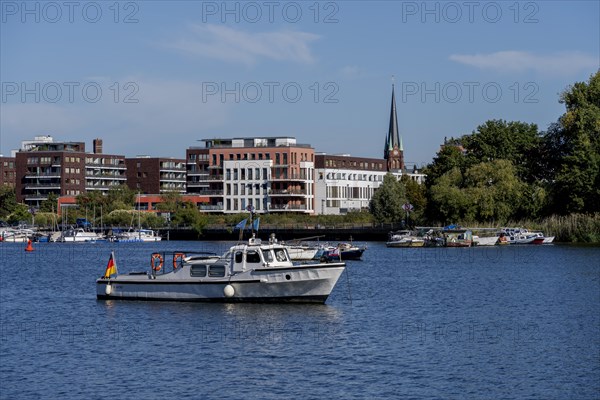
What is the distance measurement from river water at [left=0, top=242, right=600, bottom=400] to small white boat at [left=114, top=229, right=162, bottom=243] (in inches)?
3906

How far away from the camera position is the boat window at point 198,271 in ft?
180

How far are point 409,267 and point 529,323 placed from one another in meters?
43.1

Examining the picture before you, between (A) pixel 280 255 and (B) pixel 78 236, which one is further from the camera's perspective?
(B) pixel 78 236

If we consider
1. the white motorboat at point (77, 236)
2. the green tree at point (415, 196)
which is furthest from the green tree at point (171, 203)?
→ the green tree at point (415, 196)

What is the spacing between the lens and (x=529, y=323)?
5006cm

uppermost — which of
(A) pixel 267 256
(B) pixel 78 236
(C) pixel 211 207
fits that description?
(C) pixel 211 207

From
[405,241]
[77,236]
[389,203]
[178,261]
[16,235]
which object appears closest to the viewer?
[178,261]

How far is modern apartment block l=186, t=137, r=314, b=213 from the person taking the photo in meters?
188

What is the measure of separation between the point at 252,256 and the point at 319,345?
11996 mm

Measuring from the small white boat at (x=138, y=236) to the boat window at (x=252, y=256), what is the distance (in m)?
119

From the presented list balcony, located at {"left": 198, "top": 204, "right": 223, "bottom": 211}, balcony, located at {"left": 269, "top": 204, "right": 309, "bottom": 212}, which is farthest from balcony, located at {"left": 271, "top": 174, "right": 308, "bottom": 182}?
balcony, located at {"left": 198, "top": 204, "right": 223, "bottom": 211}

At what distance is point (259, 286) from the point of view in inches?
2119
